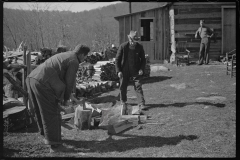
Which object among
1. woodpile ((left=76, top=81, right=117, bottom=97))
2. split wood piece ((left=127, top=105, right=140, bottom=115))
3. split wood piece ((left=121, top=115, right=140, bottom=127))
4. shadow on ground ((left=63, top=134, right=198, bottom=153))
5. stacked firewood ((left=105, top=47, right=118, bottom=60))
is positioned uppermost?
stacked firewood ((left=105, top=47, right=118, bottom=60))

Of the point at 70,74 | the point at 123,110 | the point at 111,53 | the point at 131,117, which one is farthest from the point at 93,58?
the point at 70,74

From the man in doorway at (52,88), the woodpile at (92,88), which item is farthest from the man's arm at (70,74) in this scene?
the woodpile at (92,88)

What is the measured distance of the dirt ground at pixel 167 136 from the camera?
14.9ft

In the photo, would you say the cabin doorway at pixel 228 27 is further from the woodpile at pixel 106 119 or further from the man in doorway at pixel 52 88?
the man in doorway at pixel 52 88

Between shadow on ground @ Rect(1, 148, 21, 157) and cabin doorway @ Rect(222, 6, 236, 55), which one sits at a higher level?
cabin doorway @ Rect(222, 6, 236, 55)

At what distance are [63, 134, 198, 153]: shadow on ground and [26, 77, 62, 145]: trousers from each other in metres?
0.48

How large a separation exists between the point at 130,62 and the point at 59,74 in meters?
2.76

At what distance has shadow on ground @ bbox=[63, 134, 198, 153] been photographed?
4.77 metres

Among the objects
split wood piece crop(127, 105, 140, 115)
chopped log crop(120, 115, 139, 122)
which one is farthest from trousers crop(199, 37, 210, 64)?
chopped log crop(120, 115, 139, 122)

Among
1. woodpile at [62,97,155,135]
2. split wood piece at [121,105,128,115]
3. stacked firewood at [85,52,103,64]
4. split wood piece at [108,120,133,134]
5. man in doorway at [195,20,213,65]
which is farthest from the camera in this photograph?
stacked firewood at [85,52,103,64]

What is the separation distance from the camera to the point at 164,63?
1634cm

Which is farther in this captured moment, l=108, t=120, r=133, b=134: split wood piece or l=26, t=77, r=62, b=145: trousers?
l=108, t=120, r=133, b=134: split wood piece

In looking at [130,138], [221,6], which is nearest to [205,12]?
[221,6]

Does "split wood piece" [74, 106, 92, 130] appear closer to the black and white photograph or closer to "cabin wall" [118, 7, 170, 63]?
the black and white photograph
